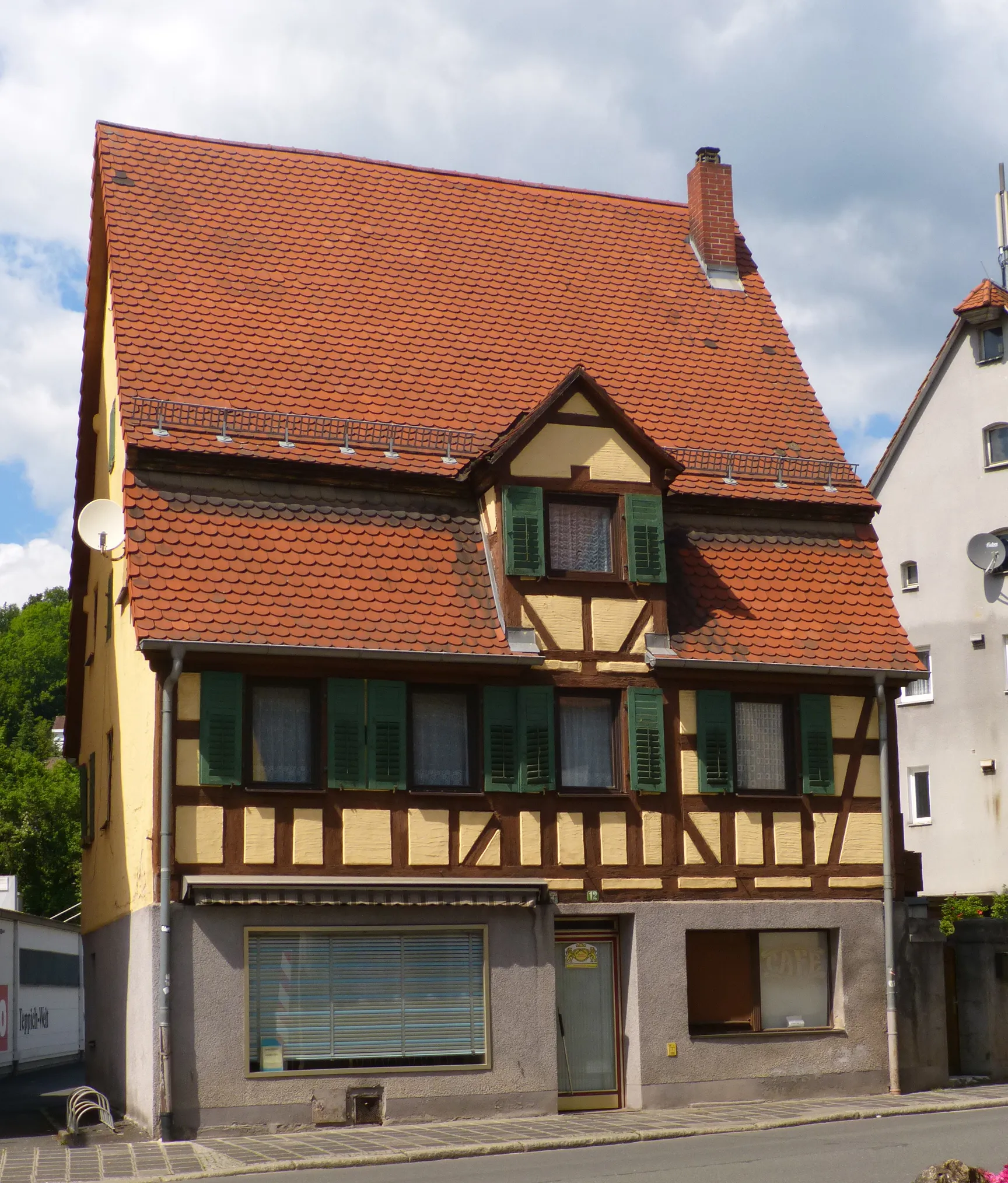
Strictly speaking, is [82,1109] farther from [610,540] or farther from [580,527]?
[610,540]

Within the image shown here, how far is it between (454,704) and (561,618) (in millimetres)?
1654

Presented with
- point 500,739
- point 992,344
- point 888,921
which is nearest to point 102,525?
point 500,739

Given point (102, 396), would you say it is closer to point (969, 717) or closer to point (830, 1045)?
point (830, 1045)

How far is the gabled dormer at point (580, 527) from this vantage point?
20.2 metres

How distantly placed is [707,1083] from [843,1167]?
5.86 m

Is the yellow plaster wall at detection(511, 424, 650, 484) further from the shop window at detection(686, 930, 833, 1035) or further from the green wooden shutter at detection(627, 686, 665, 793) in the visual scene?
the shop window at detection(686, 930, 833, 1035)

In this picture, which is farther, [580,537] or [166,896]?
[580,537]

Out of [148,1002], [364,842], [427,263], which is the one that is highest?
[427,263]

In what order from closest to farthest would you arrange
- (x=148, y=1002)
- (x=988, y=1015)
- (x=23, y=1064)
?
(x=148, y=1002)
(x=988, y=1015)
(x=23, y=1064)

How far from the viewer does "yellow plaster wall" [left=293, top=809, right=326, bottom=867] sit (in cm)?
1866

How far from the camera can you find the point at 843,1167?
14.2 m

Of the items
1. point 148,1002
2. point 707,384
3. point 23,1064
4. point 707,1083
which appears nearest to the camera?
point 148,1002

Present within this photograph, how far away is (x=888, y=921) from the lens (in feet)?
68.3

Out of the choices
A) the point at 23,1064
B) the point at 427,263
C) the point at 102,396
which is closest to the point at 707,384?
the point at 427,263
